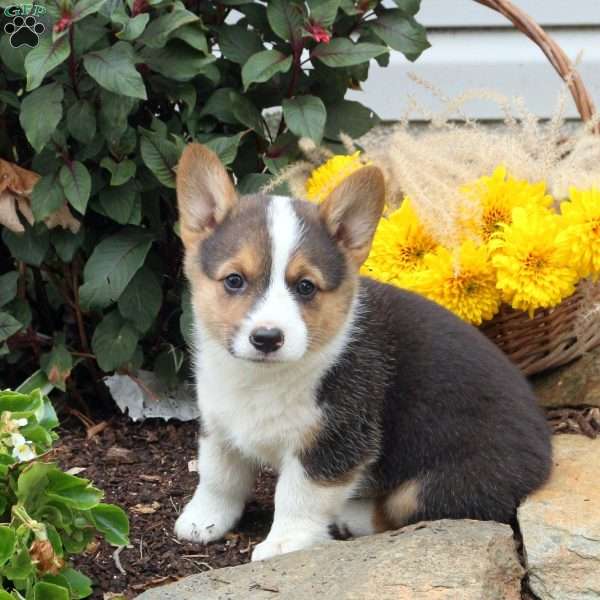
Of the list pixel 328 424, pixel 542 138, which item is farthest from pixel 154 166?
pixel 542 138

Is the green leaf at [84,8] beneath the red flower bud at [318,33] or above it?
above

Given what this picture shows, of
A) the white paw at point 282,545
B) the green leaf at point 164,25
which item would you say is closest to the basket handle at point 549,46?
the green leaf at point 164,25

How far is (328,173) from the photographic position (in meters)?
5.55

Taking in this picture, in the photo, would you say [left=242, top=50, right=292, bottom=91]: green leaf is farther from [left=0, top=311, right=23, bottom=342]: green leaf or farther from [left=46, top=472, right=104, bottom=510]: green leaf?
[left=46, top=472, right=104, bottom=510]: green leaf

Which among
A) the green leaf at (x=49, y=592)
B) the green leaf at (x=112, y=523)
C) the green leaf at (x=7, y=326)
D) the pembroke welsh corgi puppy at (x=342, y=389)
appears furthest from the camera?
the green leaf at (x=7, y=326)

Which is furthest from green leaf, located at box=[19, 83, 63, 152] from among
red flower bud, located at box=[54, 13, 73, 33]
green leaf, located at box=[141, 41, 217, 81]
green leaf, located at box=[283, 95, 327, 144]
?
green leaf, located at box=[283, 95, 327, 144]

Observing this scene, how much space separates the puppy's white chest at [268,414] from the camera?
14.5 feet

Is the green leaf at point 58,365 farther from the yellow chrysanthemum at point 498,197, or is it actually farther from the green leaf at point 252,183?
the yellow chrysanthemum at point 498,197

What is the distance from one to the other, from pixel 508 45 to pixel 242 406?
18.0 feet

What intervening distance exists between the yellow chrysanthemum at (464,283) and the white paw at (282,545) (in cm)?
140

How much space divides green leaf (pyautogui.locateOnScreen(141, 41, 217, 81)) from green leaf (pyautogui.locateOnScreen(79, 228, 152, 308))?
2.86 feet

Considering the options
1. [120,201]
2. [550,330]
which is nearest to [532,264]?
[550,330]

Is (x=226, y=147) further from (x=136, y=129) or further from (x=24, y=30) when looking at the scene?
(x=24, y=30)

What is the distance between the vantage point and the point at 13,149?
554 cm
